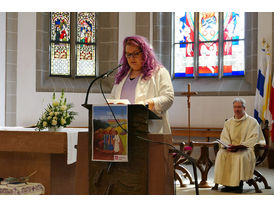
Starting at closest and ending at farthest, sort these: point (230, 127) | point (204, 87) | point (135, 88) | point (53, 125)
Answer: point (135, 88), point (53, 125), point (230, 127), point (204, 87)

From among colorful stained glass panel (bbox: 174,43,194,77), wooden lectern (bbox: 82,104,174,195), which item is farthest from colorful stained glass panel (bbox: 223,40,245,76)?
wooden lectern (bbox: 82,104,174,195)

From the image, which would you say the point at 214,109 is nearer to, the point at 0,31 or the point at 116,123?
the point at 0,31

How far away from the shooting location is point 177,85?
10.9m

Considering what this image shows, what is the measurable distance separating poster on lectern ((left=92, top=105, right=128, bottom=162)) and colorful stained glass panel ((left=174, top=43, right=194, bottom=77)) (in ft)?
26.0

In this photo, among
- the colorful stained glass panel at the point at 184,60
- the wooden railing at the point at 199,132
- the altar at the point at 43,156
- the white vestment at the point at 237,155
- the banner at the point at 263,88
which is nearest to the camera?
the altar at the point at 43,156

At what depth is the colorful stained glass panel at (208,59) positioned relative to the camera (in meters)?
10.9

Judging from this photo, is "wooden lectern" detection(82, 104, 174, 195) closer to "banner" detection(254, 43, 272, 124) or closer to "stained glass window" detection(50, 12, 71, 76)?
"banner" detection(254, 43, 272, 124)

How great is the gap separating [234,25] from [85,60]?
382 centimetres

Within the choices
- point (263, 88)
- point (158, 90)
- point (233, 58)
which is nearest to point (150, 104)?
point (158, 90)

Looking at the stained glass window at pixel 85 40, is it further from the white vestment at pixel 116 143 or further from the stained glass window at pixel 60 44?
the white vestment at pixel 116 143

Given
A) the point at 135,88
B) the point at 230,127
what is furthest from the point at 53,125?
the point at 230,127

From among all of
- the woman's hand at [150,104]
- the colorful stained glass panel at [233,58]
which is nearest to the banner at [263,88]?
the colorful stained glass panel at [233,58]

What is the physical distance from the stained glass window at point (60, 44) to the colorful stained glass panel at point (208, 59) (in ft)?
11.0

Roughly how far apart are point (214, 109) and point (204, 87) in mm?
607
